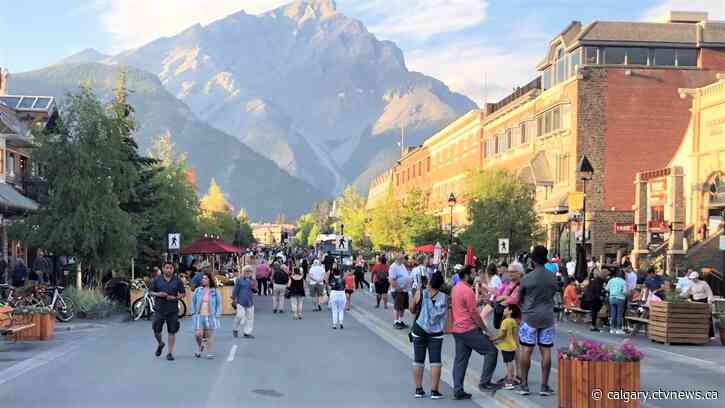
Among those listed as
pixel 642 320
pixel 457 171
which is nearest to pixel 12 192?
pixel 642 320

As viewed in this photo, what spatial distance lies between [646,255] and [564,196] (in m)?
7.91

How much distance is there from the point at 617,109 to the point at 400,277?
103 feet

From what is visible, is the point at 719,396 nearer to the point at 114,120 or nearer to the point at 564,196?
the point at 114,120

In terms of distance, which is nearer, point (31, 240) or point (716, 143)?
point (31, 240)

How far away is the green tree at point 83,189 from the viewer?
2842cm

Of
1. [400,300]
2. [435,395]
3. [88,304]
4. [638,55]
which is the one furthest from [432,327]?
[638,55]

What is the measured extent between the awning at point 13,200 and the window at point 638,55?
34.5 metres

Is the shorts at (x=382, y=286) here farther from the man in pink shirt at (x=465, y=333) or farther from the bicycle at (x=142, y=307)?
the man in pink shirt at (x=465, y=333)

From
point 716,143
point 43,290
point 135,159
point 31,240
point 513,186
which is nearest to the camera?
point 43,290

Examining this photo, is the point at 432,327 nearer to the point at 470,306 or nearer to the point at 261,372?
the point at 470,306

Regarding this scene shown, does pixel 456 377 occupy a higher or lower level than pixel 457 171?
lower

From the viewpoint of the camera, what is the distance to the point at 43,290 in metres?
25.7

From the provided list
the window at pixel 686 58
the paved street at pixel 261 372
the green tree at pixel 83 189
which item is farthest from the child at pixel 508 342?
the window at pixel 686 58

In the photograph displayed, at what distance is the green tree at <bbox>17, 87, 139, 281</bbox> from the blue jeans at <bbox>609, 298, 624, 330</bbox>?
15569 millimetres
